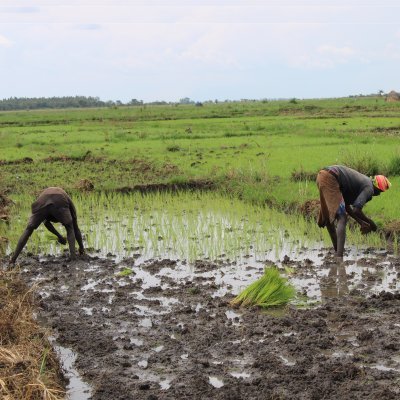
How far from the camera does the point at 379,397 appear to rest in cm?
400

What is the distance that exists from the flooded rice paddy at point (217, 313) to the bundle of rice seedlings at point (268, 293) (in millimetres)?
101

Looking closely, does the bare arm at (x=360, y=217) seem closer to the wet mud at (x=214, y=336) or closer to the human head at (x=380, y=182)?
the human head at (x=380, y=182)

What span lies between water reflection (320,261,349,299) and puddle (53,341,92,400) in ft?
8.80

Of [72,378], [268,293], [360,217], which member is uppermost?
[360,217]

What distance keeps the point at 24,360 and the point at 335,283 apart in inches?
150

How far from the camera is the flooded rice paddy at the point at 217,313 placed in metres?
4.35

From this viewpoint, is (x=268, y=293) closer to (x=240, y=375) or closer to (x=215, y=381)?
(x=240, y=375)

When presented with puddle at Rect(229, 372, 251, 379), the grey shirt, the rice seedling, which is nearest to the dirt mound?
the rice seedling

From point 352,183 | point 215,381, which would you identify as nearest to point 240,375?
point 215,381

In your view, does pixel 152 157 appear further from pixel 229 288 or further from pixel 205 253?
pixel 229 288

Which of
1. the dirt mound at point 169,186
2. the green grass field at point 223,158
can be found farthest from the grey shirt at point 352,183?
the dirt mound at point 169,186

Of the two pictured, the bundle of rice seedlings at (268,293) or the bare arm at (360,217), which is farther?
the bare arm at (360,217)

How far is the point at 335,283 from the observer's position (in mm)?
6715

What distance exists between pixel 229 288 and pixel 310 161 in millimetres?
7890
